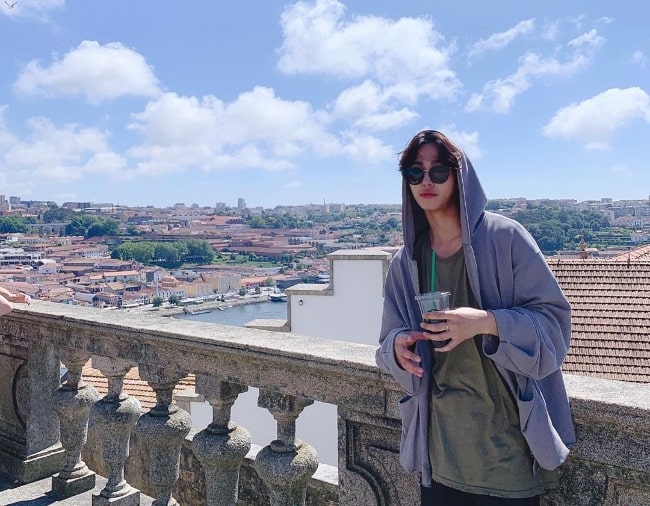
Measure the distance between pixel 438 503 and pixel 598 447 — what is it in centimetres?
43

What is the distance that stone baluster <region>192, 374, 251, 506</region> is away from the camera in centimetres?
226

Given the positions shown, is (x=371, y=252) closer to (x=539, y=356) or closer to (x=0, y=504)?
(x=0, y=504)

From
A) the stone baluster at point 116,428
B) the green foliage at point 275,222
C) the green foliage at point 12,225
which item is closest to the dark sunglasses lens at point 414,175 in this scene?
the stone baluster at point 116,428

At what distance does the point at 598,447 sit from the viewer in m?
1.55

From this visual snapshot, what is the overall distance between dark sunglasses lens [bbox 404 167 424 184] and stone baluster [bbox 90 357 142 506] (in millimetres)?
1617

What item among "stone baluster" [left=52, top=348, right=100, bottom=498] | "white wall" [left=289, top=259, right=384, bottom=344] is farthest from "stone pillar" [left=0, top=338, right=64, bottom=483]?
"white wall" [left=289, top=259, right=384, bottom=344]

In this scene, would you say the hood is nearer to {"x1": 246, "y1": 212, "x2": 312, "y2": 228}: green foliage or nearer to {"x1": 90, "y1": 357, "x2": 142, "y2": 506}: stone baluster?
{"x1": 90, "y1": 357, "x2": 142, "y2": 506}: stone baluster

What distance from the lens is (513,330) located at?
1.38 m

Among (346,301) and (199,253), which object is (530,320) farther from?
(199,253)

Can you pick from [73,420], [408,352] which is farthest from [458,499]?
[73,420]

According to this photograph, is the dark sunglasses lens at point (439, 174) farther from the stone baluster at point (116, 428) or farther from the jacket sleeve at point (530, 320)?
the stone baluster at point (116, 428)

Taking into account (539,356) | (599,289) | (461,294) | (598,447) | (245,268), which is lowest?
(245,268)

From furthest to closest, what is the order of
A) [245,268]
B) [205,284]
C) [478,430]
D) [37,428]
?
1. [245,268]
2. [205,284]
3. [37,428]
4. [478,430]

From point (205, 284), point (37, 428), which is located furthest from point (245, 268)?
point (37, 428)
